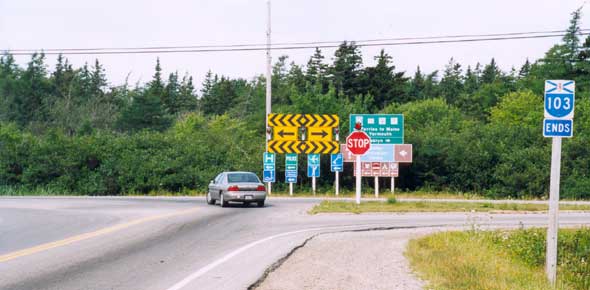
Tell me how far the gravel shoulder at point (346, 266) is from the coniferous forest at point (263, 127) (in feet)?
86.5

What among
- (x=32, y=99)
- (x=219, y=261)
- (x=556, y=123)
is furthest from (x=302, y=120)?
(x=32, y=99)

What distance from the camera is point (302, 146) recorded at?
36375 mm

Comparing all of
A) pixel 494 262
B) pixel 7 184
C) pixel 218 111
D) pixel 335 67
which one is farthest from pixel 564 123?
pixel 218 111

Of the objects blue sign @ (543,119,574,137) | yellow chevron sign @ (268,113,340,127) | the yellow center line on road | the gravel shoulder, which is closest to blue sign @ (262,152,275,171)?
yellow chevron sign @ (268,113,340,127)

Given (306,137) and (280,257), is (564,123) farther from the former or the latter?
(306,137)

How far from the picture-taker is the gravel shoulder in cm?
1020

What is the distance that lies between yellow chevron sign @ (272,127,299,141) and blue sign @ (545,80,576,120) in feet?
85.1

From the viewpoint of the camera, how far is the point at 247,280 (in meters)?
10.2

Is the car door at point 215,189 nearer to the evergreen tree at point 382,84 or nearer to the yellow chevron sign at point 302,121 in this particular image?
the yellow chevron sign at point 302,121

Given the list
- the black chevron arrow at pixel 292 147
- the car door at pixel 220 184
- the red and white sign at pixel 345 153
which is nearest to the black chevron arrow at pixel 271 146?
the black chevron arrow at pixel 292 147

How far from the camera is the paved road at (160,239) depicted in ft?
34.6

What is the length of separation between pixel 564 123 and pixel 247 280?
543 centimetres

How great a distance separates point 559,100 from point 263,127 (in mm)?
73768

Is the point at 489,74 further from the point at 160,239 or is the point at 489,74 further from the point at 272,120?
the point at 160,239
